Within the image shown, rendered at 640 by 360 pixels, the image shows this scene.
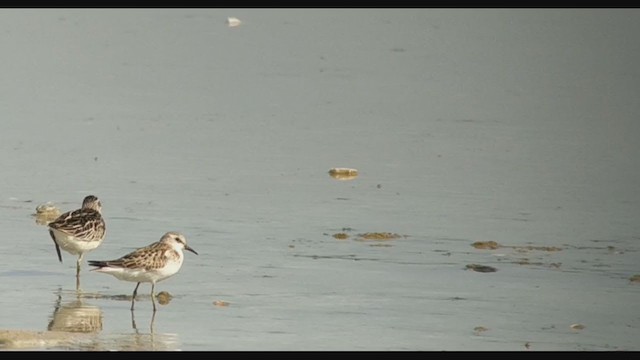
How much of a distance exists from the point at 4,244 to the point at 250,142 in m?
6.94

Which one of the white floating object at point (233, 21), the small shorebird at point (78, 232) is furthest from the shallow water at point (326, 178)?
the white floating object at point (233, 21)

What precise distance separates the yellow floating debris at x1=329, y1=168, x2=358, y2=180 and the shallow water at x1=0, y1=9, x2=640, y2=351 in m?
0.22

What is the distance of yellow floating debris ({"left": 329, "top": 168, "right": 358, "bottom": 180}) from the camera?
19031 millimetres

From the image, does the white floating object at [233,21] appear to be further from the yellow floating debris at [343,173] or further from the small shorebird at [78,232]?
the small shorebird at [78,232]

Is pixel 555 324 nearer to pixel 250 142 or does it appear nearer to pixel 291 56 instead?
pixel 250 142

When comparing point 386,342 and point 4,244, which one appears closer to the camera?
point 386,342

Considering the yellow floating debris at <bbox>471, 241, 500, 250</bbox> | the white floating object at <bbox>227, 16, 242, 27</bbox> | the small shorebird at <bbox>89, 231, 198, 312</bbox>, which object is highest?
the white floating object at <bbox>227, 16, 242, 27</bbox>

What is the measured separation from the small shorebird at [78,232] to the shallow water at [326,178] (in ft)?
0.83

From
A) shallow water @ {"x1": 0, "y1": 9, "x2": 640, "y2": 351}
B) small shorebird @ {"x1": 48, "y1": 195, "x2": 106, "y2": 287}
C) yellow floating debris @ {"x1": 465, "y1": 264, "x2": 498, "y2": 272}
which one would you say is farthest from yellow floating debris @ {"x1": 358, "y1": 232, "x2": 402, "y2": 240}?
small shorebird @ {"x1": 48, "y1": 195, "x2": 106, "y2": 287}

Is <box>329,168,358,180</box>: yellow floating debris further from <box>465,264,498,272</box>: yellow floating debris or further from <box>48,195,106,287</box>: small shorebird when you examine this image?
<box>48,195,106,287</box>: small shorebird

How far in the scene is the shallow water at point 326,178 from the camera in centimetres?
1235

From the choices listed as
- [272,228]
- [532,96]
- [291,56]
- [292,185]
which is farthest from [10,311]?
[291,56]

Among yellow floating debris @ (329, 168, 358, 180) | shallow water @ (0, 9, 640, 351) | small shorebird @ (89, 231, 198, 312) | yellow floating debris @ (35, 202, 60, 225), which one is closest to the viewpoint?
shallow water @ (0, 9, 640, 351)

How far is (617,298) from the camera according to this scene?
531 inches
